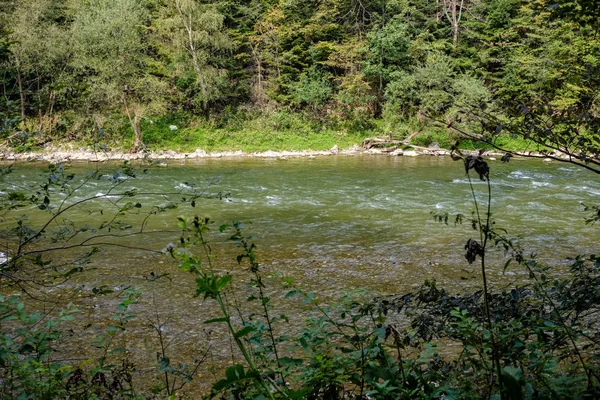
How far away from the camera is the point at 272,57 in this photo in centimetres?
2977

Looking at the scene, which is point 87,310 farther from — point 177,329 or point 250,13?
point 250,13

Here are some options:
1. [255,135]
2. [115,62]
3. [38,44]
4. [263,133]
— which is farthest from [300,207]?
[38,44]

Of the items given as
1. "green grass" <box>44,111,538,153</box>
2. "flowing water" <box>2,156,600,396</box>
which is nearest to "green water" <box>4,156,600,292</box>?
"flowing water" <box>2,156,600,396</box>

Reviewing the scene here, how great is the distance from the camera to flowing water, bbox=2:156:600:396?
6.48 meters

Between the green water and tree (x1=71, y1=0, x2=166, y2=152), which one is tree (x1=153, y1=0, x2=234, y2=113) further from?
the green water

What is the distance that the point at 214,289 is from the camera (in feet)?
4.12

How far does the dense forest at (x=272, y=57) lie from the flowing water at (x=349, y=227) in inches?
305

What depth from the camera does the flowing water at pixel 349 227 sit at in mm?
6480

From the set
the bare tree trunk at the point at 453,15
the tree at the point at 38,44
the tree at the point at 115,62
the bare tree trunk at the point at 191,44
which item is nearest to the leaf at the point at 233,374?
the tree at the point at 115,62

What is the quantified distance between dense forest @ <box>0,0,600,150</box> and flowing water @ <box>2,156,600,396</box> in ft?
25.4

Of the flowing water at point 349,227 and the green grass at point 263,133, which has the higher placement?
the green grass at point 263,133

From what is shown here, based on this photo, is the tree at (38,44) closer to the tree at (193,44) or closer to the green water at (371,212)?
the tree at (193,44)

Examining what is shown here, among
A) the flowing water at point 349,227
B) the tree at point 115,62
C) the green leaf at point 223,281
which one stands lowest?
the flowing water at point 349,227

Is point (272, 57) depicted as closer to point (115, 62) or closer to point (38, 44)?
point (115, 62)
